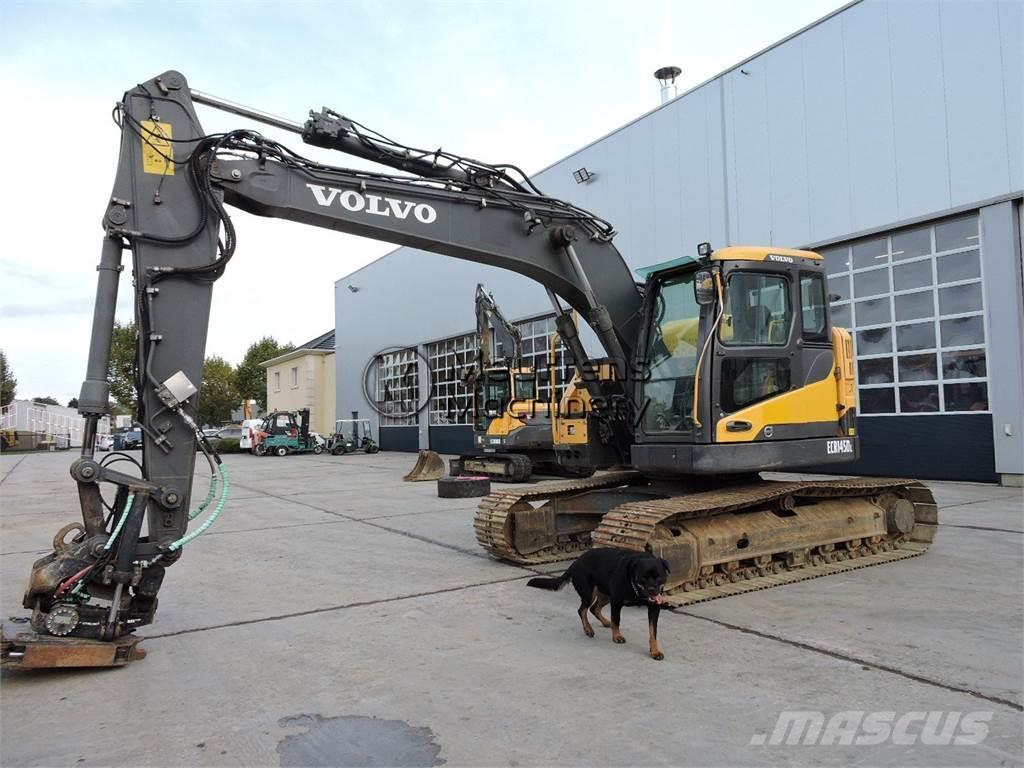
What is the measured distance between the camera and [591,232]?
714 cm

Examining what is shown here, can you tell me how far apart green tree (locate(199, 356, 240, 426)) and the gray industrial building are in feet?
183

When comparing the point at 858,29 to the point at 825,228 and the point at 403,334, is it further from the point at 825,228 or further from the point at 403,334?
the point at 403,334

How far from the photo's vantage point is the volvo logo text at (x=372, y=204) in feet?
18.5

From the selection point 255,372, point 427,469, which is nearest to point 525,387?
point 427,469

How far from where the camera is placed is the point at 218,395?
6681 cm

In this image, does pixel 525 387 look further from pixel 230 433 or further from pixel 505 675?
pixel 230 433

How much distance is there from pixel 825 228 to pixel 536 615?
11.9 meters

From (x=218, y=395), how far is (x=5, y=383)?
96.6 feet

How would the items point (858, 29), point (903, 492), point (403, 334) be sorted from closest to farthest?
1. point (903, 492)
2. point (858, 29)
3. point (403, 334)

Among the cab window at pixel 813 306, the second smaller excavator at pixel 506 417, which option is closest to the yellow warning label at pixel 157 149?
the cab window at pixel 813 306

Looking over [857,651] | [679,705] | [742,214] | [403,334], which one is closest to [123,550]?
[679,705]

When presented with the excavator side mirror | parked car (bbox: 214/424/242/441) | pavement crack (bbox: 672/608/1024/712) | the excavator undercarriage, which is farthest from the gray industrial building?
parked car (bbox: 214/424/242/441)

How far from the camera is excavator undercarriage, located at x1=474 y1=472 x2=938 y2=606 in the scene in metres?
6.03

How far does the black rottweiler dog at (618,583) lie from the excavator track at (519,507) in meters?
1.96
